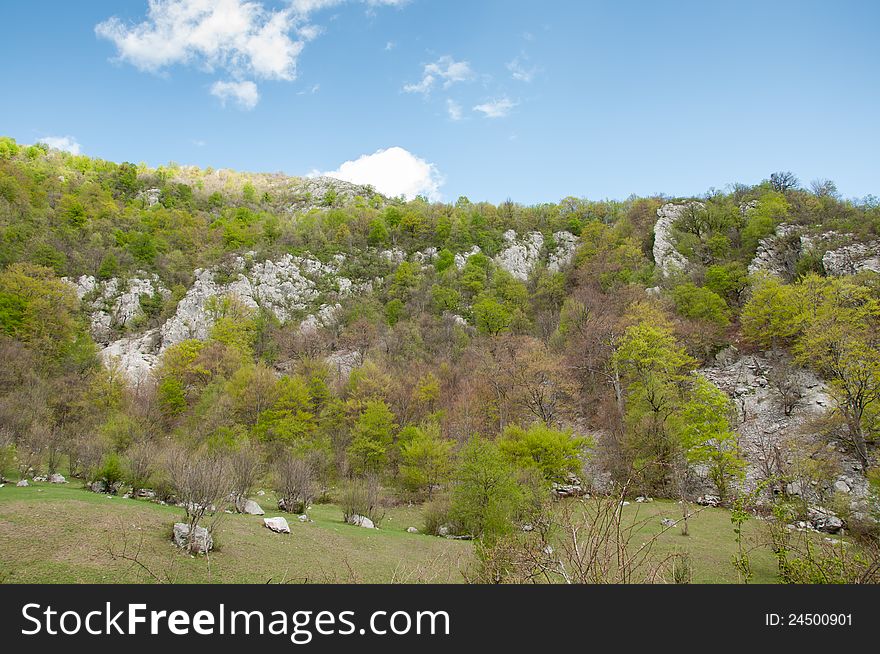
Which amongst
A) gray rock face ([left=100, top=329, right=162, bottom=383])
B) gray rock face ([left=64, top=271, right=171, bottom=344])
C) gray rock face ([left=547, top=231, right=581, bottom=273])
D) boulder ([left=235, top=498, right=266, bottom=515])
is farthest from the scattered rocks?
gray rock face ([left=64, top=271, right=171, bottom=344])

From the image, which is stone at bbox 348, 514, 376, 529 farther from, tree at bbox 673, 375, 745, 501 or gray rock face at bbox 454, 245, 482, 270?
gray rock face at bbox 454, 245, 482, 270

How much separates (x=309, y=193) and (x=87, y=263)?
58.9 metres

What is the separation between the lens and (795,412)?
28.0 meters

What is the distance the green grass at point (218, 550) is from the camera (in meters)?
8.67

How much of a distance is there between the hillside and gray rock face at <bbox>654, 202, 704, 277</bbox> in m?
0.35

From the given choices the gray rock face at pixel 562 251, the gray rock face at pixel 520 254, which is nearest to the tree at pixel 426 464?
the gray rock face at pixel 520 254

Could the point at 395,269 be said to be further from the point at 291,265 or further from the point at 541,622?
the point at 541,622

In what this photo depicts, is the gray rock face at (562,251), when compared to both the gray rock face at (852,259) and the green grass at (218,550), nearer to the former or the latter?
the gray rock face at (852,259)

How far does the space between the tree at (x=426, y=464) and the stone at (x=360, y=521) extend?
300 inches

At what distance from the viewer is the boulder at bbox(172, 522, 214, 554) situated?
1038 cm

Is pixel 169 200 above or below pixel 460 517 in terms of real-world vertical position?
above

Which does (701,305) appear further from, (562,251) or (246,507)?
(246,507)

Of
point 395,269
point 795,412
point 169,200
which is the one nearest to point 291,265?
point 395,269

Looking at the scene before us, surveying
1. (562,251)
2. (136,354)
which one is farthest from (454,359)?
(136,354)
